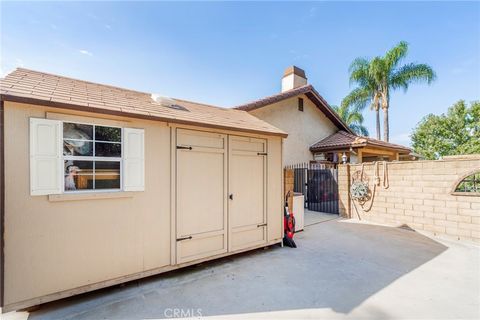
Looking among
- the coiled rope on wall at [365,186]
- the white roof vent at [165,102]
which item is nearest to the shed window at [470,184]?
the coiled rope on wall at [365,186]

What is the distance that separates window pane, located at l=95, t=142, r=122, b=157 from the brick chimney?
34.7ft

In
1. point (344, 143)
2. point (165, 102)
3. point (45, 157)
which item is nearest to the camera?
point (45, 157)

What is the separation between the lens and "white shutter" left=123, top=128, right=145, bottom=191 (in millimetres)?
3664

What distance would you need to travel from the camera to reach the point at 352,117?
66.8 ft

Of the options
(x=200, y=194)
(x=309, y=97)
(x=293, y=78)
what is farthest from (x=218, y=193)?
(x=309, y=97)

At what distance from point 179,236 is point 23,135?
278 centimetres

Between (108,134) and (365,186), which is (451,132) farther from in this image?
(108,134)

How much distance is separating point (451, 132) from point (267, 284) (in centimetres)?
2835

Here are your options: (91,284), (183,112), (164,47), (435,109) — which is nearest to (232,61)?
(164,47)

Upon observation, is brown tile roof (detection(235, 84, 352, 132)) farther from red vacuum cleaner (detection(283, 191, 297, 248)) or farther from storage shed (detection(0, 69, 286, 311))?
red vacuum cleaner (detection(283, 191, 297, 248))

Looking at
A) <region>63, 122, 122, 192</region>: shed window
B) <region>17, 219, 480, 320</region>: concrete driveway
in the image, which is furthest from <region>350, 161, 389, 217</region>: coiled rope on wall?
<region>63, 122, 122, 192</region>: shed window

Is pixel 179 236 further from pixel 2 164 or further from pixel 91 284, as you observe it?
pixel 2 164

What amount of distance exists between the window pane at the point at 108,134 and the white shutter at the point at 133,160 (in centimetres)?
11

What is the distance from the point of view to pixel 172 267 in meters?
4.08
